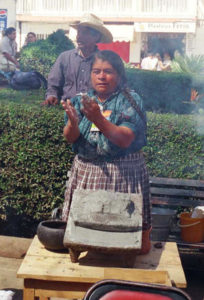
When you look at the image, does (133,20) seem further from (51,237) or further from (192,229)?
(51,237)

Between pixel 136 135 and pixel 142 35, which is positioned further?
pixel 142 35

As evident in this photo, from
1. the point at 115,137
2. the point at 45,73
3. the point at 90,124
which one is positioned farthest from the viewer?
the point at 45,73

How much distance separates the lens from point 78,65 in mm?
5164

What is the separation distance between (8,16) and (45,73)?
847 centimetres

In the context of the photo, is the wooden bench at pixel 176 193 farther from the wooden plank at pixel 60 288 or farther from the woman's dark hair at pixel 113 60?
the wooden plank at pixel 60 288

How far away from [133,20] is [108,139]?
2277cm

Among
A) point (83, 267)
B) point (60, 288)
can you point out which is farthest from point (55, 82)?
point (60, 288)

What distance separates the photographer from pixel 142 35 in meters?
25.4

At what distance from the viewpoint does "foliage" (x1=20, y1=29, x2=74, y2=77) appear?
10.6 m

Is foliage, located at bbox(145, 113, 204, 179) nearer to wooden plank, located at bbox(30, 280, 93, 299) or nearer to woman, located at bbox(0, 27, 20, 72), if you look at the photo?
wooden plank, located at bbox(30, 280, 93, 299)

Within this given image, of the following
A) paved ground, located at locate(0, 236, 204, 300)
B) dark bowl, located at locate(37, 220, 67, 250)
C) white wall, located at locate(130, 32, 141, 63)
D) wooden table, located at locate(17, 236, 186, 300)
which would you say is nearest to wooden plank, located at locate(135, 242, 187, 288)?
wooden table, located at locate(17, 236, 186, 300)

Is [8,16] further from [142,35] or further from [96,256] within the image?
[96,256]

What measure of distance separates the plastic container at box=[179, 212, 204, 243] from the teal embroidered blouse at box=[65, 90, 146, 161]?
1436 mm

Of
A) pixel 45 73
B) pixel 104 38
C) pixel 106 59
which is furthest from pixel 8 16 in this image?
pixel 106 59
